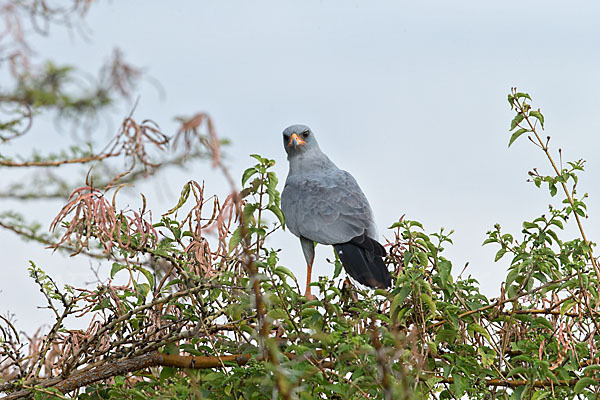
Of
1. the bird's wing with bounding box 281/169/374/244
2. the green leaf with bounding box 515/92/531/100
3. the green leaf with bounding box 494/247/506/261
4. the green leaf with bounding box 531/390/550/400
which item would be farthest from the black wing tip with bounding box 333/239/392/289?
the green leaf with bounding box 515/92/531/100

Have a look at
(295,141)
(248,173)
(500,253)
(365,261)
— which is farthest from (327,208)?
(248,173)

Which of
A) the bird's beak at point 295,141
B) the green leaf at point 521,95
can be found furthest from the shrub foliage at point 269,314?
the bird's beak at point 295,141

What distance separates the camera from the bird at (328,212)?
329cm

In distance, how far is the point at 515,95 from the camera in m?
2.74

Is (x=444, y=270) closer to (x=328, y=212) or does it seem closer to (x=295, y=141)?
(x=328, y=212)

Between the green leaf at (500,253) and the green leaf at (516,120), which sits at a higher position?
the green leaf at (516,120)

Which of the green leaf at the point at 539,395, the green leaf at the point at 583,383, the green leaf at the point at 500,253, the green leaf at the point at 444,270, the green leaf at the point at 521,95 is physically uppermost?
the green leaf at the point at 521,95

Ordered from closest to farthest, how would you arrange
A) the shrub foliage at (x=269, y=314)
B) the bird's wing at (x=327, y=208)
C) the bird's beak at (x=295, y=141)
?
the shrub foliage at (x=269, y=314) → the bird's wing at (x=327, y=208) → the bird's beak at (x=295, y=141)

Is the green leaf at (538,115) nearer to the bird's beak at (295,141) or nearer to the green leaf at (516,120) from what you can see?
the green leaf at (516,120)

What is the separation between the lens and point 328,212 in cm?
A: 394

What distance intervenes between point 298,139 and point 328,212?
921 mm

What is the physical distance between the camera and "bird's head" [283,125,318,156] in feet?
15.4

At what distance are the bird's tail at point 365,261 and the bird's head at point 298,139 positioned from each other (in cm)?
115

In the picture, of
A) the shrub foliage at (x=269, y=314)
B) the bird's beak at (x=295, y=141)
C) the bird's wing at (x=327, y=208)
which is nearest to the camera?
the shrub foliage at (x=269, y=314)
